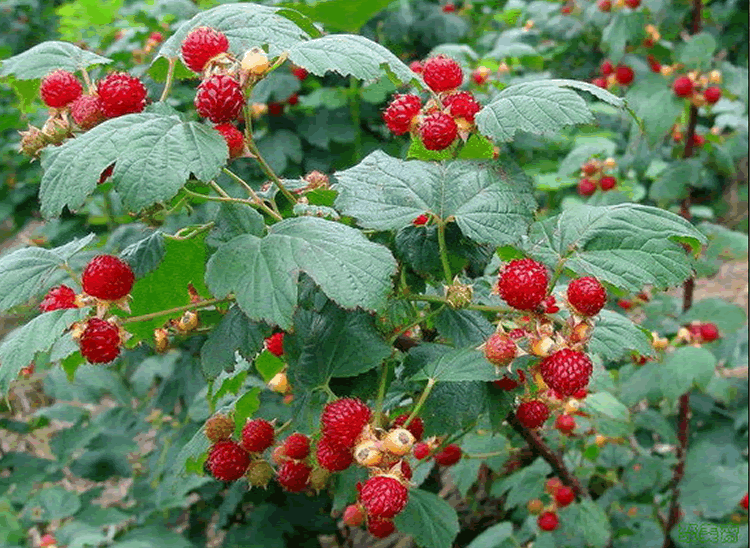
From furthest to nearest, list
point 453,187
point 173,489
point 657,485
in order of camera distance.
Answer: point 657,485, point 173,489, point 453,187

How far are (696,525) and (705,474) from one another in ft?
0.36

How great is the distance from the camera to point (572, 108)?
90cm

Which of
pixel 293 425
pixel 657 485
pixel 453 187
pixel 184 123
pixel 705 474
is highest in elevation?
pixel 184 123

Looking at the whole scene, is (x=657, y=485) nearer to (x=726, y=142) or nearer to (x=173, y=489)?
(x=726, y=142)

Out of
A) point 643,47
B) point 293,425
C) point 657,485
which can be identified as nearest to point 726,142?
point 643,47

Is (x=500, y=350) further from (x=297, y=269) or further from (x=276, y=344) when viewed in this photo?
(x=276, y=344)

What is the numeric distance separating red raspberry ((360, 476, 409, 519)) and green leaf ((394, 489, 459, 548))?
0.91 feet

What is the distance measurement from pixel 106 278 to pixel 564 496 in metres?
1.11

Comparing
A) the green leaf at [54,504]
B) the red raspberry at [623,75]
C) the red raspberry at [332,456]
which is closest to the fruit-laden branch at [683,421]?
the red raspberry at [623,75]

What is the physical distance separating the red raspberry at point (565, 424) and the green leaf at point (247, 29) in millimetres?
875

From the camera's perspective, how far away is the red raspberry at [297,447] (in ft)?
3.31

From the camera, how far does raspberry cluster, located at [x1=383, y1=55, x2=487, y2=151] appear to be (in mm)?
931

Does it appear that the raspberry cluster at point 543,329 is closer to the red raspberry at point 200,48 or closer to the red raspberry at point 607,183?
the red raspberry at point 200,48

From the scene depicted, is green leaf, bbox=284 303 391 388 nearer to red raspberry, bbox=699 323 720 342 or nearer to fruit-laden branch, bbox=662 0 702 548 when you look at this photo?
fruit-laden branch, bbox=662 0 702 548
